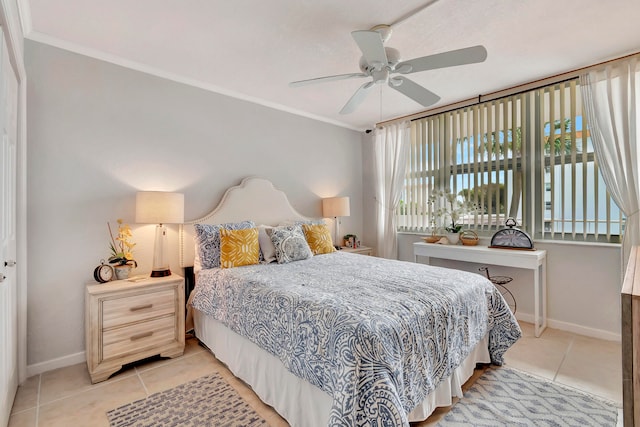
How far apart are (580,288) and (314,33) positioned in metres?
3.47

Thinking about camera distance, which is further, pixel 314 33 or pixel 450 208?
pixel 450 208

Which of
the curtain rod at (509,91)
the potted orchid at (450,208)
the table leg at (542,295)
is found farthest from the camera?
the potted orchid at (450,208)

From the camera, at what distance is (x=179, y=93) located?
304 centimetres

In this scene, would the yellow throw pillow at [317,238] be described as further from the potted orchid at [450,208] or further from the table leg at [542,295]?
the table leg at [542,295]

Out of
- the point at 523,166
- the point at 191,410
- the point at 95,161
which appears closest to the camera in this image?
the point at 191,410

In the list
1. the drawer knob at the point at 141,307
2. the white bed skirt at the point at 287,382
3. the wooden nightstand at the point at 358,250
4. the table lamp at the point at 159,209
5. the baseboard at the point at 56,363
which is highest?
the table lamp at the point at 159,209

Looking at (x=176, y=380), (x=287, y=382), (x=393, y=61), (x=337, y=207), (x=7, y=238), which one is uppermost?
(x=393, y=61)

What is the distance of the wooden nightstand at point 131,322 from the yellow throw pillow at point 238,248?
42 centimetres

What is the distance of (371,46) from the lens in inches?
72.6

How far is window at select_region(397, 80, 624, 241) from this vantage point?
299 cm

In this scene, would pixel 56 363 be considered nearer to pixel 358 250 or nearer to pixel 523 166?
pixel 358 250

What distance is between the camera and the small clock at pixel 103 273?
2432mm

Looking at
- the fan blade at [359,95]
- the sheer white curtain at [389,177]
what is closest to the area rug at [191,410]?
the fan blade at [359,95]

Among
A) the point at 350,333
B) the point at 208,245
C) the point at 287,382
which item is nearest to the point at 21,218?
the point at 208,245
